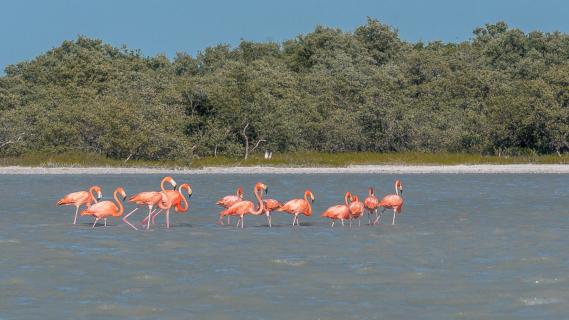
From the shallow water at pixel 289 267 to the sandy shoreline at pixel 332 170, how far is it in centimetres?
3194

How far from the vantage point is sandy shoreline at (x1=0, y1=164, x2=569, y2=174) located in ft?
219

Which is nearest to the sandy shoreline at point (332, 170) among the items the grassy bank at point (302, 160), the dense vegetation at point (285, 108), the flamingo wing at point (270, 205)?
the grassy bank at point (302, 160)

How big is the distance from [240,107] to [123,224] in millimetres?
49354

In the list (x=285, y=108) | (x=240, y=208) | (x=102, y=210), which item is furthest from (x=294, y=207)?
(x=285, y=108)

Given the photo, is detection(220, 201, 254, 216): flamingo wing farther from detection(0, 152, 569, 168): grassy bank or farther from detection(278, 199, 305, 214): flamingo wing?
detection(0, 152, 569, 168): grassy bank

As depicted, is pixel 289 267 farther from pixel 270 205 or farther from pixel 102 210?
pixel 102 210

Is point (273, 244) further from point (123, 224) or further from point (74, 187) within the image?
point (74, 187)

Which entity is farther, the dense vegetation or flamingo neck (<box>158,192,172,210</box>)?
the dense vegetation

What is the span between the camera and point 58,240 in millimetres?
24234

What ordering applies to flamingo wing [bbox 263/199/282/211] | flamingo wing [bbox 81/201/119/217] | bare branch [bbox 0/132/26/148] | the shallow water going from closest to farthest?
1. the shallow water
2. flamingo wing [bbox 81/201/119/217]
3. flamingo wing [bbox 263/199/282/211]
4. bare branch [bbox 0/132/26/148]

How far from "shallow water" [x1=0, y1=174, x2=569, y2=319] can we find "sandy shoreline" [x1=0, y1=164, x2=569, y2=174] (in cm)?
3194

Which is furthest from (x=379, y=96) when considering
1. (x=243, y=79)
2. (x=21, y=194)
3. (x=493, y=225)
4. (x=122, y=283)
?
(x=122, y=283)

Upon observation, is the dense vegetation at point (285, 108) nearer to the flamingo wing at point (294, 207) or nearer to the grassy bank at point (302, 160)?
the grassy bank at point (302, 160)

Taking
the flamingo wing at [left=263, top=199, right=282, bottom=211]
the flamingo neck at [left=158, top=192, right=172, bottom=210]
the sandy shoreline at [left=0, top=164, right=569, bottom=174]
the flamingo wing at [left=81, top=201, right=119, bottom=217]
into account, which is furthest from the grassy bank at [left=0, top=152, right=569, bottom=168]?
the flamingo wing at [left=81, top=201, right=119, bottom=217]
